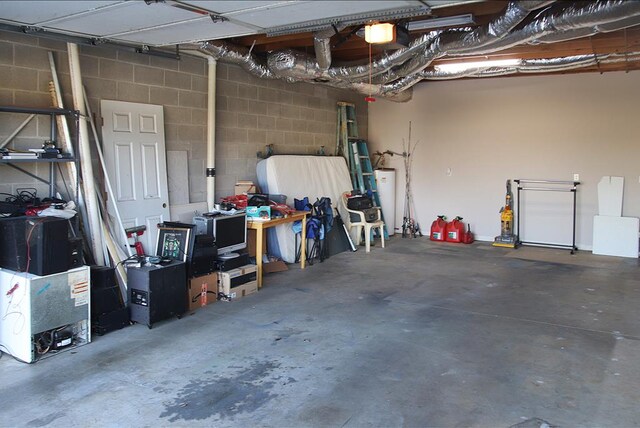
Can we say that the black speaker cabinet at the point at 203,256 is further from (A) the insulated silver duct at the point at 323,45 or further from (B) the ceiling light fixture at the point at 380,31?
(B) the ceiling light fixture at the point at 380,31

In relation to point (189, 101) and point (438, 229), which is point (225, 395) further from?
point (438, 229)

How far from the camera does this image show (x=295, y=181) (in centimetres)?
719

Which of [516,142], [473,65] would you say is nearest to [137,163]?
[473,65]

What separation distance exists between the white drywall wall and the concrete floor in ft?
8.45

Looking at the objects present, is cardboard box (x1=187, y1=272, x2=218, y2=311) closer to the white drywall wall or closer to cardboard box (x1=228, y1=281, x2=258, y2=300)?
cardboard box (x1=228, y1=281, x2=258, y2=300)

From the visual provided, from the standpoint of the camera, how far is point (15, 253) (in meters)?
3.69

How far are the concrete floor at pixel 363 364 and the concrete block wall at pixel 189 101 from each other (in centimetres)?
175

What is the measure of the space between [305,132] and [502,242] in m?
3.60

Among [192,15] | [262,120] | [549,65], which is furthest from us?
[262,120]

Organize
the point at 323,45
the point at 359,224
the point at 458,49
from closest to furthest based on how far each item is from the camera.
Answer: the point at 458,49 → the point at 323,45 → the point at 359,224

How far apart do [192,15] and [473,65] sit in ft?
13.7

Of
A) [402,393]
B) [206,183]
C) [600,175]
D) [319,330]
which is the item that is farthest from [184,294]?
[600,175]

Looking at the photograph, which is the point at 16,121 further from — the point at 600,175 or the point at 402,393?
the point at 600,175

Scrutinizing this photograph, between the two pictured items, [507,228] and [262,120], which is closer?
[262,120]
